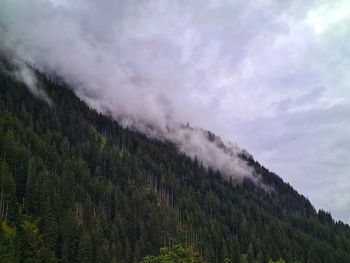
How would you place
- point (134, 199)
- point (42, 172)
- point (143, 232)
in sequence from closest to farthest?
1. point (42, 172)
2. point (143, 232)
3. point (134, 199)

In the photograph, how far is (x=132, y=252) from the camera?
154 metres

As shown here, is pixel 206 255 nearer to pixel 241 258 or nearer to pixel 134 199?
pixel 241 258

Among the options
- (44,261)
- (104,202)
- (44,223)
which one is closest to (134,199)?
(104,202)

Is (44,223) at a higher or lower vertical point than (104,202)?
lower

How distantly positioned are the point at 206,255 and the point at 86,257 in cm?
6397

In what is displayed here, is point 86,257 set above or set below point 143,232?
below

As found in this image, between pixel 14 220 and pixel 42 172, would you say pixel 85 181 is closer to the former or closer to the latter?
pixel 42 172

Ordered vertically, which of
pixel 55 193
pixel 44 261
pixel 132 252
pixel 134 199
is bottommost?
pixel 44 261

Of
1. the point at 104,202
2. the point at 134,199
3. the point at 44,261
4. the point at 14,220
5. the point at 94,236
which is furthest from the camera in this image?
the point at 134,199

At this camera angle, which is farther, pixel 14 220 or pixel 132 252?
pixel 132 252

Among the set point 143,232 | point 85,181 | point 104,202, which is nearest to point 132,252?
point 143,232

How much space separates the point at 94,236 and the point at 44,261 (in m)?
28.9

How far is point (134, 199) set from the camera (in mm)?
192875

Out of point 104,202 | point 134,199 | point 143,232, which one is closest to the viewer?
point 143,232
